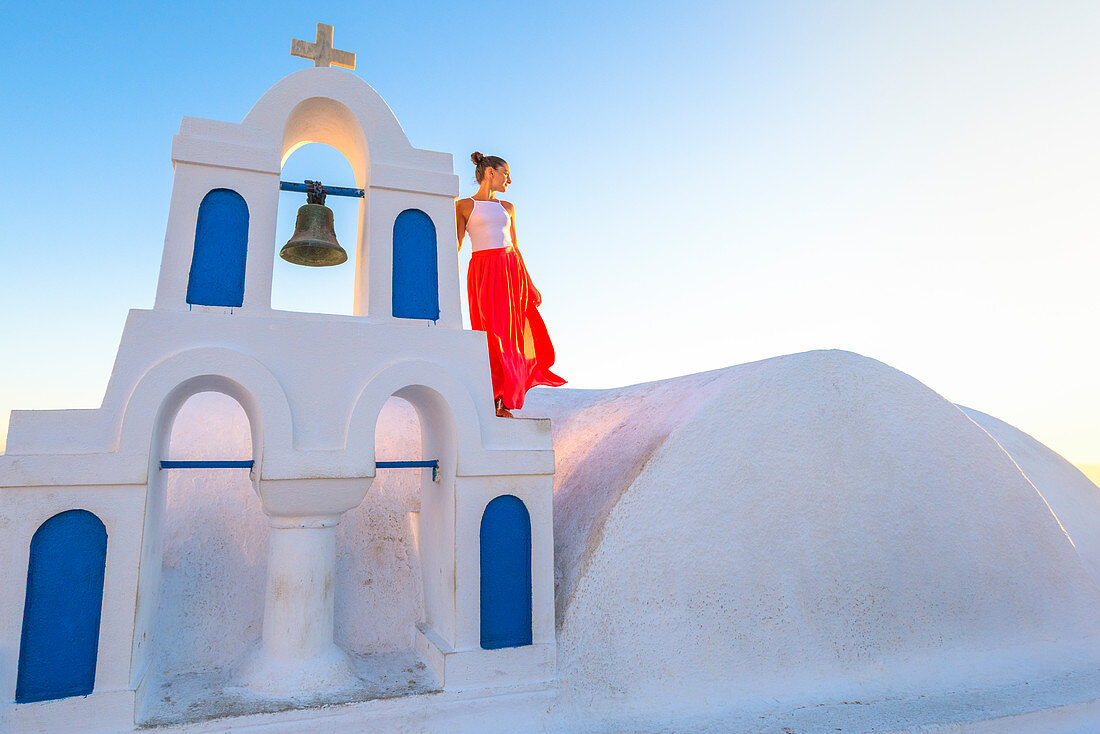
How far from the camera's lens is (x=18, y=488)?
14.0ft

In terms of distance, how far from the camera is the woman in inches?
238

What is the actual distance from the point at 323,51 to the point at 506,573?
475 cm

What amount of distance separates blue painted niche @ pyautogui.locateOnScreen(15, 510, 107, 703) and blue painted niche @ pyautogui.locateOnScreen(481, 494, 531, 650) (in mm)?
2674

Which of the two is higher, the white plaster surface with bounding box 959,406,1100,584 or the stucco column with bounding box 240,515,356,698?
the white plaster surface with bounding box 959,406,1100,584

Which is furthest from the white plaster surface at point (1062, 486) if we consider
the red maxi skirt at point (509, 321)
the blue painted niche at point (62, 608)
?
the blue painted niche at point (62, 608)

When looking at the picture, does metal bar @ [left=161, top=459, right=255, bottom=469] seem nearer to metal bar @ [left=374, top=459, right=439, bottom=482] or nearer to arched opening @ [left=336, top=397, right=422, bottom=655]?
metal bar @ [left=374, top=459, right=439, bottom=482]

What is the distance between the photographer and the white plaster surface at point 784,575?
550cm

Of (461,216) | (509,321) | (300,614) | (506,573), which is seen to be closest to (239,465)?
(300,614)

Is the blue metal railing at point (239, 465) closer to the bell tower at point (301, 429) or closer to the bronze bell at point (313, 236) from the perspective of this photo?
the bell tower at point (301, 429)

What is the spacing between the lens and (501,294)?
6.20 metres

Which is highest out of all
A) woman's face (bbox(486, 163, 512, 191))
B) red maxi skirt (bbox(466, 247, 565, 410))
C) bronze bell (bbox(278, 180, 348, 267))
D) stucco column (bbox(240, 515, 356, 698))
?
woman's face (bbox(486, 163, 512, 191))

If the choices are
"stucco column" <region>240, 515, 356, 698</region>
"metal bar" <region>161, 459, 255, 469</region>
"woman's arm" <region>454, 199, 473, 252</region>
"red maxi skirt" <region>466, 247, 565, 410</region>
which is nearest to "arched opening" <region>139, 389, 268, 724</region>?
"metal bar" <region>161, 459, 255, 469</region>

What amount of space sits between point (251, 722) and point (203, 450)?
3.37m

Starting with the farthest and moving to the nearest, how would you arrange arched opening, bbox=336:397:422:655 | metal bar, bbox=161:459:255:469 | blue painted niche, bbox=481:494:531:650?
arched opening, bbox=336:397:422:655 → blue painted niche, bbox=481:494:531:650 → metal bar, bbox=161:459:255:469
